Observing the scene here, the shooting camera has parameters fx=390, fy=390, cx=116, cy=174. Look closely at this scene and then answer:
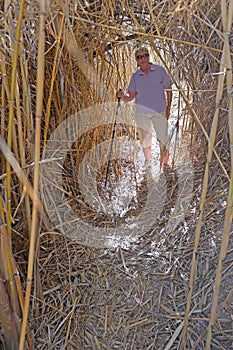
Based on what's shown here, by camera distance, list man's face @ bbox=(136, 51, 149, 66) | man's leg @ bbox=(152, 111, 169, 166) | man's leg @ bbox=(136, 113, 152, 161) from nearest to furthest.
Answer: man's face @ bbox=(136, 51, 149, 66), man's leg @ bbox=(152, 111, 169, 166), man's leg @ bbox=(136, 113, 152, 161)

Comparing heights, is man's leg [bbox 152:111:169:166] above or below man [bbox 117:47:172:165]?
below

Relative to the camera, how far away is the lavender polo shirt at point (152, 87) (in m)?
2.04

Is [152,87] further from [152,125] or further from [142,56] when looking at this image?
[152,125]

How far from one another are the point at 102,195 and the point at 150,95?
597 mm

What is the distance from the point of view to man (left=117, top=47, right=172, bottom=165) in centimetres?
203

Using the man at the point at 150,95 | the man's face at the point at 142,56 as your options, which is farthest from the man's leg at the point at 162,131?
the man's face at the point at 142,56

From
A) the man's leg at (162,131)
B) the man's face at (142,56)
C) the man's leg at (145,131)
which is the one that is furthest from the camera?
the man's leg at (145,131)

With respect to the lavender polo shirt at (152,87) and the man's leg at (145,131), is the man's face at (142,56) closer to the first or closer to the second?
the lavender polo shirt at (152,87)

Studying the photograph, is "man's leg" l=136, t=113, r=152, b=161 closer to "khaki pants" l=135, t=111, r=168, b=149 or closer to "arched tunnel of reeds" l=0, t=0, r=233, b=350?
"khaki pants" l=135, t=111, r=168, b=149

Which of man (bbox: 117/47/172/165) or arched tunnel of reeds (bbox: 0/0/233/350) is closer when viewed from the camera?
arched tunnel of reeds (bbox: 0/0/233/350)

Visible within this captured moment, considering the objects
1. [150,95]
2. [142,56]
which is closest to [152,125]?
[150,95]

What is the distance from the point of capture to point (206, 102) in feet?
5.61

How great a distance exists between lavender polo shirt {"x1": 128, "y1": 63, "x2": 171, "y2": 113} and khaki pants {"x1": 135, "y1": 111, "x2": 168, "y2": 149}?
43 mm

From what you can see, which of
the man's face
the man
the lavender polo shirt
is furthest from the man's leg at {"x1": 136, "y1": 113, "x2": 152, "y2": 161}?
the man's face
